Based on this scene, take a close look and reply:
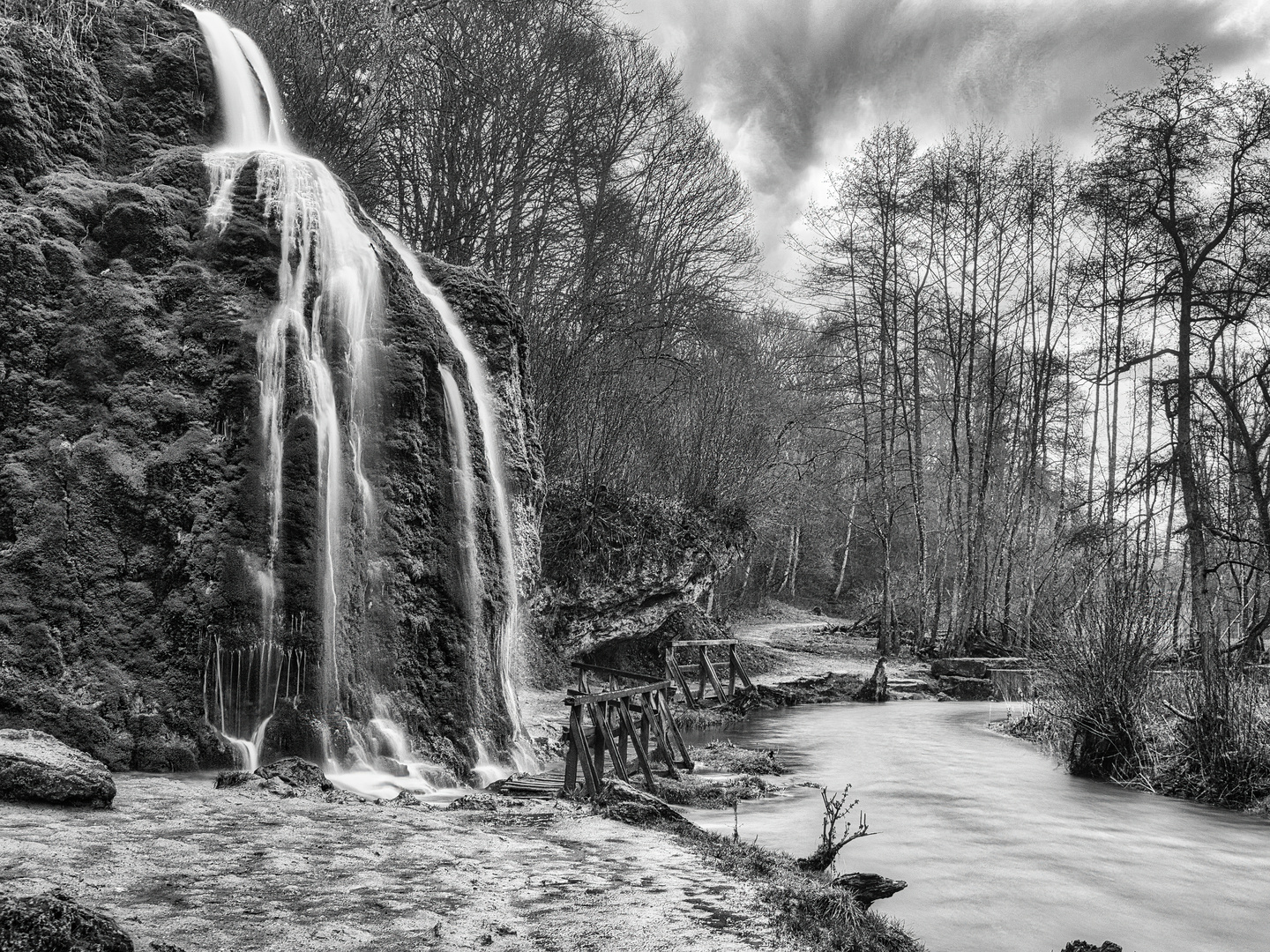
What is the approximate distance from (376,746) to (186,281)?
4.29m

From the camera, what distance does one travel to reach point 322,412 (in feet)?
25.5

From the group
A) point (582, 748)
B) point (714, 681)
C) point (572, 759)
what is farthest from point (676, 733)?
point (714, 681)

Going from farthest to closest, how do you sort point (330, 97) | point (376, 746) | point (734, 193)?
point (734, 193)
point (330, 97)
point (376, 746)

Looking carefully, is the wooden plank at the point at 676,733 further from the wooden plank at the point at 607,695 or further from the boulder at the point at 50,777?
the boulder at the point at 50,777

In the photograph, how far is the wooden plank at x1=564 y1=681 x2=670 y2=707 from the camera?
7316 millimetres

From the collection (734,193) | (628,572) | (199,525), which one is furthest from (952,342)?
(199,525)

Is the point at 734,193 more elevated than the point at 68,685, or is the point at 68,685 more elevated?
the point at 734,193

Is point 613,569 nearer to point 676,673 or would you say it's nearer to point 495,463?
point 676,673

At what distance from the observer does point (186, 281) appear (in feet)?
25.6

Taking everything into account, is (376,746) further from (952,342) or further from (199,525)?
(952,342)

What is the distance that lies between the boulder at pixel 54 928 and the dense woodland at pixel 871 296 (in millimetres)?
6060

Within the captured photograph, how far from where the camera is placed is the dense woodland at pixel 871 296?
1165 centimetres

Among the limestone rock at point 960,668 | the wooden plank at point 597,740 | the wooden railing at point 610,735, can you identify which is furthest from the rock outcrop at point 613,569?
the wooden plank at point 597,740

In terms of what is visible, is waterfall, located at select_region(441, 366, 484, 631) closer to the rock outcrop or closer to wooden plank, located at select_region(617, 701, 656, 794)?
wooden plank, located at select_region(617, 701, 656, 794)
